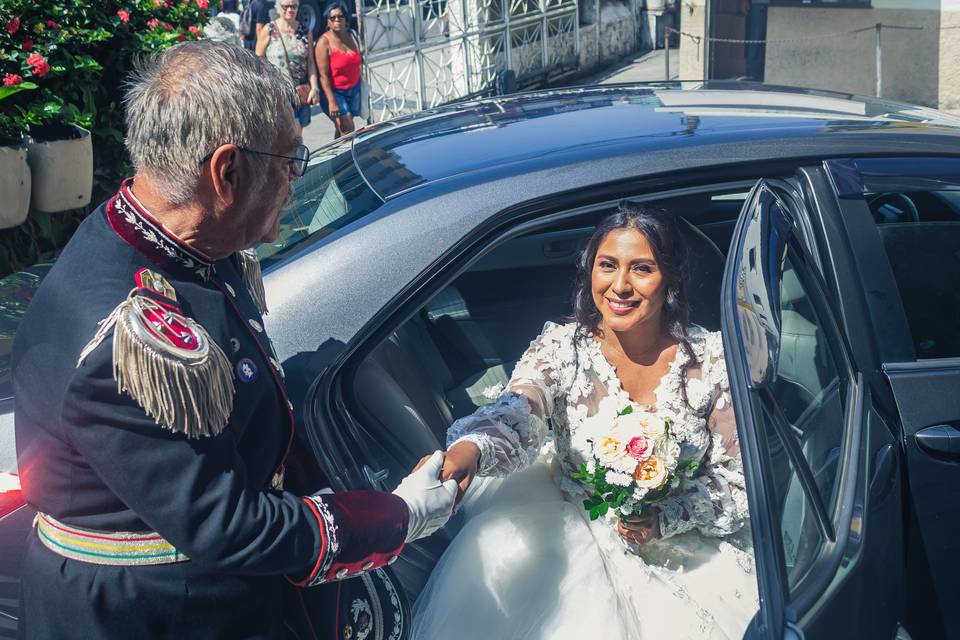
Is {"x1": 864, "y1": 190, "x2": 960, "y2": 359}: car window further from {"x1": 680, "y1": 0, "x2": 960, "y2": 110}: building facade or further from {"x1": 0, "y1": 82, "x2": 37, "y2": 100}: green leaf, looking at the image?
{"x1": 680, "y1": 0, "x2": 960, "y2": 110}: building facade

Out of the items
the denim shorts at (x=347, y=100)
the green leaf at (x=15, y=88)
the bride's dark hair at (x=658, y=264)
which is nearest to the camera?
the bride's dark hair at (x=658, y=264)

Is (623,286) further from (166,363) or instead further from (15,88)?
(15,88)

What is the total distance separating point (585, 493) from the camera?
254 cm

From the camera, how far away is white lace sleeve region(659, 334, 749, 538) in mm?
2418

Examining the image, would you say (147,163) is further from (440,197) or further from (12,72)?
(12,72)

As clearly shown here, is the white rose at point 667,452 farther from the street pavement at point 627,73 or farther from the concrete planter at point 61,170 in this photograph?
the street pavement at point 627,73

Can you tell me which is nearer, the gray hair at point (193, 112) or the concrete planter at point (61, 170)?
the gray hair at point (193, 112)

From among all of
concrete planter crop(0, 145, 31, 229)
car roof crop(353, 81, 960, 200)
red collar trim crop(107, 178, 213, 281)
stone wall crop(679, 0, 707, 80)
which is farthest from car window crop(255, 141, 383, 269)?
stone wall crop(679, 0, 707, 80)

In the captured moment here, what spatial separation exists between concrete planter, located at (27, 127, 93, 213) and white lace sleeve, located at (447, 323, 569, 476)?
3.08 metres

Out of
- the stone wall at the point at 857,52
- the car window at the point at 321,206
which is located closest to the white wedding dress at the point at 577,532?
the car window at the point at 321,206

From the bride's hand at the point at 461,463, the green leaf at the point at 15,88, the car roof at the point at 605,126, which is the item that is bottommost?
the bride's hand at the point at 461,463

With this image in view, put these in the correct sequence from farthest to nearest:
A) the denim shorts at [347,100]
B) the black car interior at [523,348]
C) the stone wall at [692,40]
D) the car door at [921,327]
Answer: the stone wall at [692,40] < the denim shorts at [347,100] < the car door at [921,327] < the black car interior at [523,348]

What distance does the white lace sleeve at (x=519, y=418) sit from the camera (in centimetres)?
234

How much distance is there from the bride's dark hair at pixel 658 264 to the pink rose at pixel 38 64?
10.3 ft
